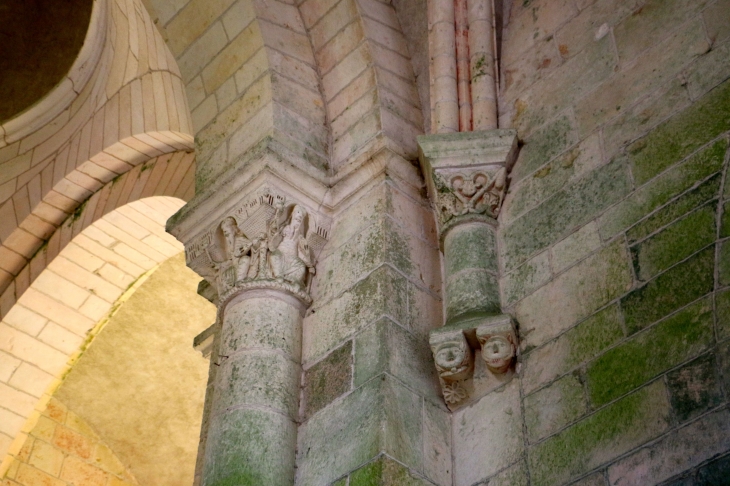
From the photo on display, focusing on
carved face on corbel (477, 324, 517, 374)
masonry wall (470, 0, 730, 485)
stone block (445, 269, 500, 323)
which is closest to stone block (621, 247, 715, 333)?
masonry wall (470, 0, 730, 485)

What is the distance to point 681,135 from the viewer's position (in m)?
3.32

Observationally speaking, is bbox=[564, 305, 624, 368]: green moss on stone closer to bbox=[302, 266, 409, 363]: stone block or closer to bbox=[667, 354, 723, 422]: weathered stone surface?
bbox=[667, 354, 723, 422]: weathered stone surface

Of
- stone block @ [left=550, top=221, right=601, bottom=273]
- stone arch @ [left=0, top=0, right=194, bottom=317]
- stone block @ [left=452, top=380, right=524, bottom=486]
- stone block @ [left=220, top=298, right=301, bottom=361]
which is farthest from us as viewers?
stone arch @ [left=0, top=0, right=194, bottom=317]

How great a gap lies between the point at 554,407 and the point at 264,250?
130cm

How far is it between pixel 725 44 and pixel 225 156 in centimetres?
207

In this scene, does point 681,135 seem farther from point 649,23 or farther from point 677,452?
point 677,452

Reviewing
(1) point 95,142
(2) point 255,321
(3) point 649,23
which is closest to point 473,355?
(2) point 255,321

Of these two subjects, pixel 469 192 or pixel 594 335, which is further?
pixel 469 192

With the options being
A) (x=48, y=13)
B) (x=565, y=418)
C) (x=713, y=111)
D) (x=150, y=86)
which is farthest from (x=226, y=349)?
(x=48, y=13)

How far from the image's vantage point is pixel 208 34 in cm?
473

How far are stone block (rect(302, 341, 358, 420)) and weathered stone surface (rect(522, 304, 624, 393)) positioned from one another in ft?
1.95

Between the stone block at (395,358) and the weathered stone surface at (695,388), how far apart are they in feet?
2.91

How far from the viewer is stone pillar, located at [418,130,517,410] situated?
10.9 feet

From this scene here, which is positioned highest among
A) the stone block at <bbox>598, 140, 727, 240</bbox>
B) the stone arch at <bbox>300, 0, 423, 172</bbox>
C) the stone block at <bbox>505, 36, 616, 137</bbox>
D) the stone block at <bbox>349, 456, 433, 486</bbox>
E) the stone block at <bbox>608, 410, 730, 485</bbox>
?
the stone arch at <bbox>300, 0, 423, 172</bbox>
